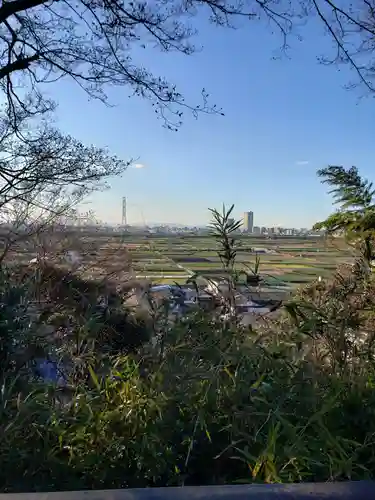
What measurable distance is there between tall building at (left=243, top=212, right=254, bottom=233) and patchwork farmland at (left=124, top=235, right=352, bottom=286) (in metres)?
0.07

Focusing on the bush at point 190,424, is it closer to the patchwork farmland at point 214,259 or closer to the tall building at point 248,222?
the patchwork farmland at point 214,259

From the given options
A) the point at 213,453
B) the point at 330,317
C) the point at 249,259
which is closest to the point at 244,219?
the point at 249,259

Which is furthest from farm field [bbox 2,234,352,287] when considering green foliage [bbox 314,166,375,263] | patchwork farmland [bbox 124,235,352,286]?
green foliage [bbox 314,166,375,263]

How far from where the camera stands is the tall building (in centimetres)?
234

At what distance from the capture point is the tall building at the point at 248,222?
7.66 feet

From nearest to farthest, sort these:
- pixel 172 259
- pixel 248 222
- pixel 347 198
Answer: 1. pixel 248 222
2. pixel 172 259
3. pixel 347 198

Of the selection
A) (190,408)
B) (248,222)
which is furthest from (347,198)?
(190,408)

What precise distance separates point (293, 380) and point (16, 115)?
9.60 feet

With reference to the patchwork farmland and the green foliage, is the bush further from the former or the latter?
the green foliage

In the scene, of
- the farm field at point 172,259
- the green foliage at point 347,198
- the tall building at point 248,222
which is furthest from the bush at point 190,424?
the green foliage at point 347,198

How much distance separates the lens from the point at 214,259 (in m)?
2.19

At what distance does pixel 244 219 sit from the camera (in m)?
2.29

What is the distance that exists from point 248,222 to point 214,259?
44 centimetres

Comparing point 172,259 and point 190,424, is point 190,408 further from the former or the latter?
point 172,259
